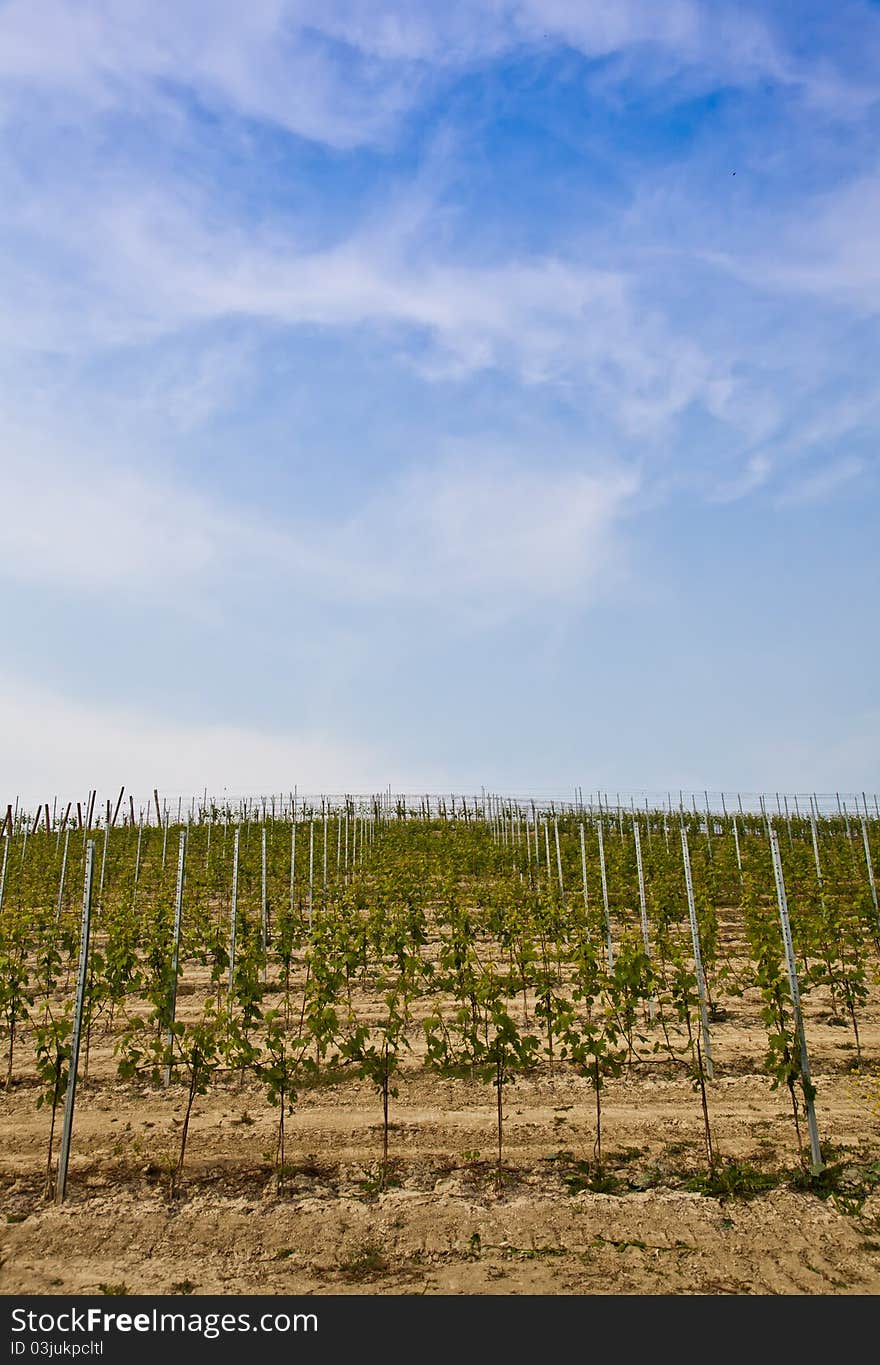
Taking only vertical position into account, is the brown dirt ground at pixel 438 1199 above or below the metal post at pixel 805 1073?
below

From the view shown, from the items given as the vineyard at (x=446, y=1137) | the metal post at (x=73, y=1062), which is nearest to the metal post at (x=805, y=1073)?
the vineyard at (x=446, y=1137)

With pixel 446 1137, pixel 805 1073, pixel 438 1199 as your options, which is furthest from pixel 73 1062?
pixel 805 1073

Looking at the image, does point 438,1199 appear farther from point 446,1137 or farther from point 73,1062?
point 73,1062

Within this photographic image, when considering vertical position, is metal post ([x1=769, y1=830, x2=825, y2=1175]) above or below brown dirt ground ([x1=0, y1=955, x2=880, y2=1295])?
above

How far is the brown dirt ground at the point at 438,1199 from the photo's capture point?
4758mm

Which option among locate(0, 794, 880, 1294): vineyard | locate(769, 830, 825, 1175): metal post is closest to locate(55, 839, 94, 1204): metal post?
locate(0, 794, 880, 1294): vineyard

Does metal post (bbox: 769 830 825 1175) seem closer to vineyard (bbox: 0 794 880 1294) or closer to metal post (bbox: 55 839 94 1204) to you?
vineyard (bbox: 0 794 880 1294)

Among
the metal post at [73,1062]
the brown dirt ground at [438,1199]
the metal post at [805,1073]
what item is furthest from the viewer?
Answer: the metal post at [805,1073]

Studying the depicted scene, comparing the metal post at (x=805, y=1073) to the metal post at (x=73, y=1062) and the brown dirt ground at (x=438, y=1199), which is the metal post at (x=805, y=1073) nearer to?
the brown dirt ground at (x=438, y=1199)

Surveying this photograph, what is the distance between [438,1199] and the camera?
5.72 metres

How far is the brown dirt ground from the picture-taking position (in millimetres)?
4758

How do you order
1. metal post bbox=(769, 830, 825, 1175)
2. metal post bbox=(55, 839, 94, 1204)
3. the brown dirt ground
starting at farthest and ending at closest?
metal post bbox=(769, 830, 825, 1175) < metal post bbox=(55, 839, 94, 1204) < the brown dirt ground
